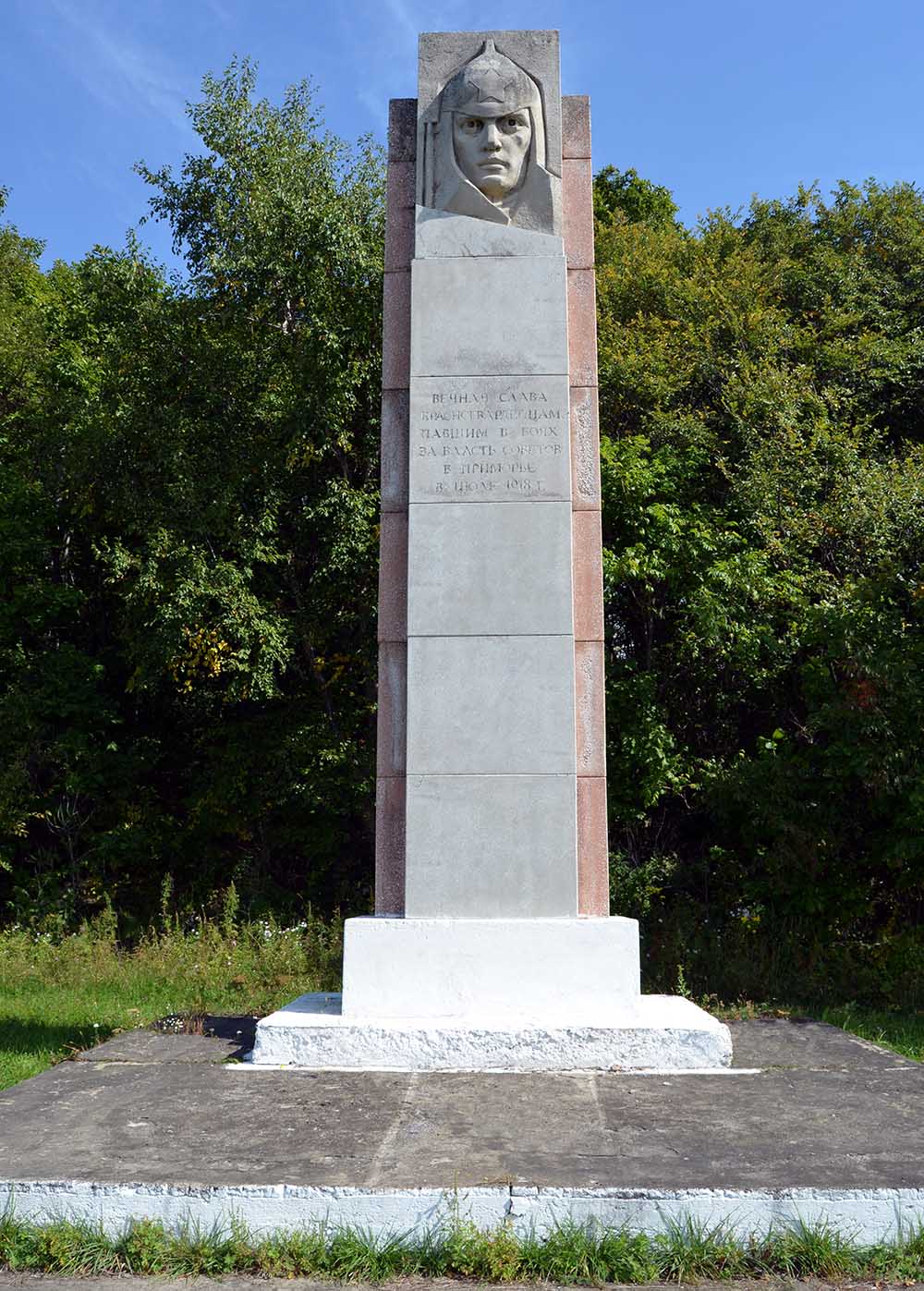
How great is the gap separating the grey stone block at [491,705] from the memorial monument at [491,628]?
0.01m

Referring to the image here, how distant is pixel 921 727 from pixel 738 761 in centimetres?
221

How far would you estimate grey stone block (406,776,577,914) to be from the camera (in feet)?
21.5

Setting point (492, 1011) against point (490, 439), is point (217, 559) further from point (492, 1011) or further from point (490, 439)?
point (492, 1011)

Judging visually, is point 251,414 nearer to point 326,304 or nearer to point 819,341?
point 326,304

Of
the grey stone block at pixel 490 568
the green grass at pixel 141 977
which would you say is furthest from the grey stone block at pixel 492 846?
the green grass at pixel 141 977

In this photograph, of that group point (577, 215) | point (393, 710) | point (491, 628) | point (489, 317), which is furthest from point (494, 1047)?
point (577, 215)

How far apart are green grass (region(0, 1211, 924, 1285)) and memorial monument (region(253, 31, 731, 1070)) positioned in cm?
212

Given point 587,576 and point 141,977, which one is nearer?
point 587,576

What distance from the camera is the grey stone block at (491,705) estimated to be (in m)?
6.68

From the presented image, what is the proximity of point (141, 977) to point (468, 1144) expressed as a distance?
788 cm

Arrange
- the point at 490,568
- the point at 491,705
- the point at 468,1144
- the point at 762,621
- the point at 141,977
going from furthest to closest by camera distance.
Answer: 1. the point at 762,621
2. the point at 141,977
3. the point at 490,568
4. the point at 491,705
5. the point at 468,1144

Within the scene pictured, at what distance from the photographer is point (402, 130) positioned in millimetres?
7598

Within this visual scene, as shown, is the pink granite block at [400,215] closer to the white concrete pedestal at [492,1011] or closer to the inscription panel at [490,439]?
the inscription panel at [490,439]

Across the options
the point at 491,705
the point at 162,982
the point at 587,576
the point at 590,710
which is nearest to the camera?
the point at 491,705
